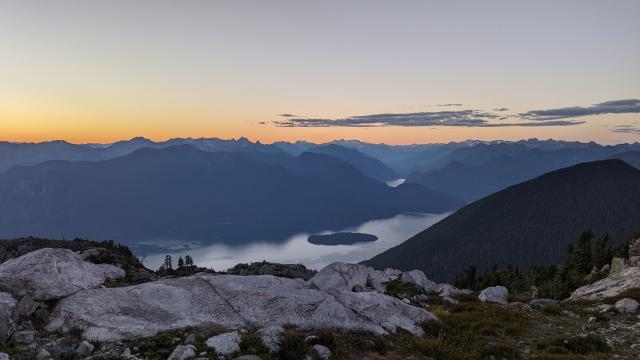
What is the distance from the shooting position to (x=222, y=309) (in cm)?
2131

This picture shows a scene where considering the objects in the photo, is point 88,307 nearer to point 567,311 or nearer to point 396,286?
point 396,286

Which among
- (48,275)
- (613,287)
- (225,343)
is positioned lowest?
(613,287)

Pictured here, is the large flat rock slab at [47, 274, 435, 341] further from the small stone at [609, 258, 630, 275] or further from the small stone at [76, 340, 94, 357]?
the small stone at [609, 258, 630, 275]

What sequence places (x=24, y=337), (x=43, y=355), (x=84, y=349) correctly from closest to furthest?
(x=43, y=355)
(x=84, y=349)
(x=24, y=337)

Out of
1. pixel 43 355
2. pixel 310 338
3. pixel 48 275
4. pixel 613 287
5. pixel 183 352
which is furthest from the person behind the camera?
pixel 613 287

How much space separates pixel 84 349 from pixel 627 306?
103 ft

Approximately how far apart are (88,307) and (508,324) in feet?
74.1

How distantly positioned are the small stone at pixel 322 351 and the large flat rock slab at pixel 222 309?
8.18ft

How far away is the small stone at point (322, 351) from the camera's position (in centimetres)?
1742

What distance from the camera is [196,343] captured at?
1738cm

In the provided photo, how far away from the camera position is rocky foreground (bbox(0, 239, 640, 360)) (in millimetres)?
17375

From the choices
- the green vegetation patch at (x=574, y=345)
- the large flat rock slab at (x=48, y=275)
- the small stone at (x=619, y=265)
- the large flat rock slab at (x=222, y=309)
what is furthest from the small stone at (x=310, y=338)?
the small stone at (x=619, y=265)

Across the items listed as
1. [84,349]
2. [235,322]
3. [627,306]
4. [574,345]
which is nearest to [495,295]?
[627,306]

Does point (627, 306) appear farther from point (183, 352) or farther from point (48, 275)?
point (48, 275)
